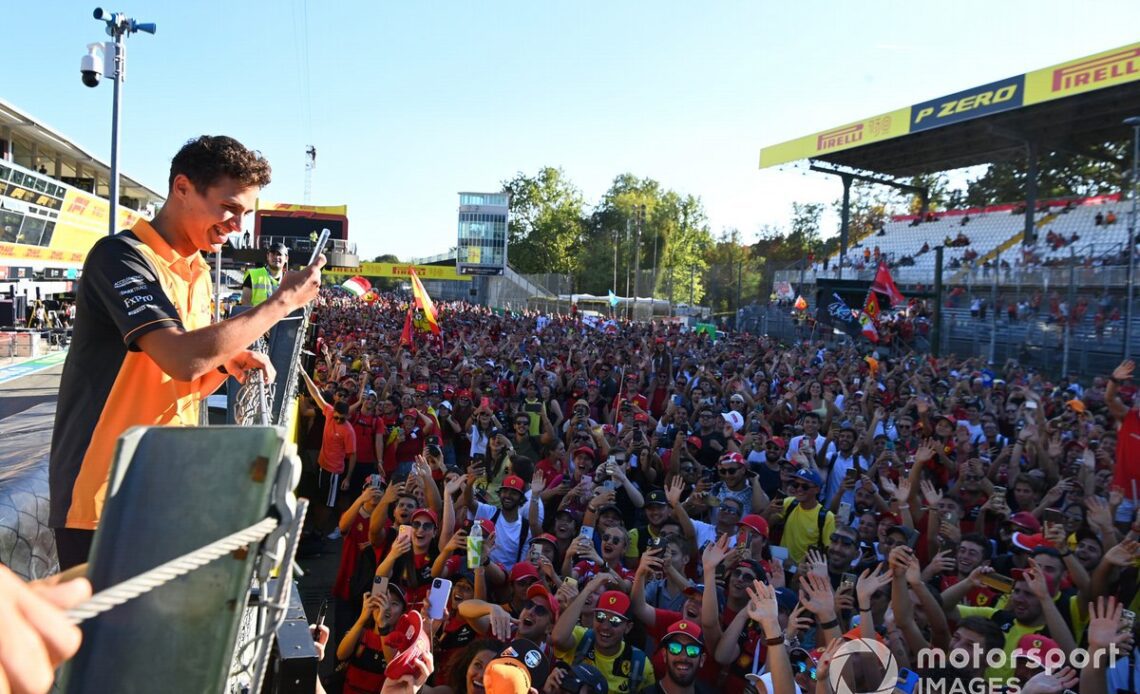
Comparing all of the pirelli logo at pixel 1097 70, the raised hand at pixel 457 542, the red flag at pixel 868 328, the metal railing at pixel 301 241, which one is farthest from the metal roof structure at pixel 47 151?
the pirelli logo at pixel 1097 70

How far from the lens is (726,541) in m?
5.52

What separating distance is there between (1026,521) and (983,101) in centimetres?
2820

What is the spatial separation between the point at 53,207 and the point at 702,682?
31.6m

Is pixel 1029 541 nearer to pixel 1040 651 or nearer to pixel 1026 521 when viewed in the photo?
pixel 1026 521

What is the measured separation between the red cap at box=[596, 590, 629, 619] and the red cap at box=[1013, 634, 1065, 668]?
6.56ft

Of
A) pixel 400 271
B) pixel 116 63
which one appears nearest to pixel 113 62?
pixel 116 63

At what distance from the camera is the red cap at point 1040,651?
3969mm

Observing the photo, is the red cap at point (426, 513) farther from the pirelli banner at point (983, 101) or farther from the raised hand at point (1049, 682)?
the pirelli banner at point (983, 101)

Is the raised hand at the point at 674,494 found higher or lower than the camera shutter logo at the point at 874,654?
higher

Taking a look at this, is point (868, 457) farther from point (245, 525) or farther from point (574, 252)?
point (574, 252)

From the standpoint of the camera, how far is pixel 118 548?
1.14 metres

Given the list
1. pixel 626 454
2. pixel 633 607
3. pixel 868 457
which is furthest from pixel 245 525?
pixel 868 457

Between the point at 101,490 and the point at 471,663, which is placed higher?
the point at 101,490

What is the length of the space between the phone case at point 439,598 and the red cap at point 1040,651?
3.03m
